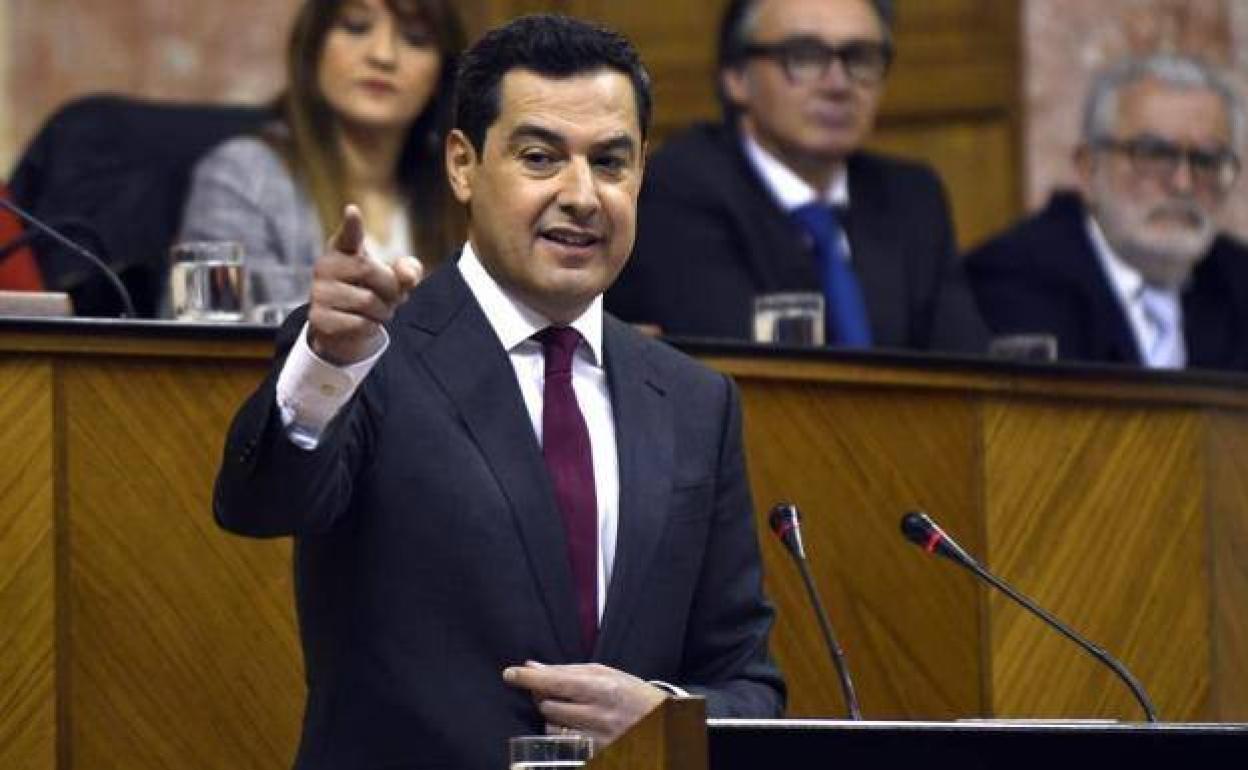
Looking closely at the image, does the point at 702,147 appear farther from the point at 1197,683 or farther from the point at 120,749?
the point at 120,749

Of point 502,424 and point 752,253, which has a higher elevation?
point 752,253

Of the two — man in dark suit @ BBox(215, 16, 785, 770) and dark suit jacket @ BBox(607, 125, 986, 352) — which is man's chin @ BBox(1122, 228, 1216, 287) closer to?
dark suit jacket @ BBox(607, 125, 986, 352)

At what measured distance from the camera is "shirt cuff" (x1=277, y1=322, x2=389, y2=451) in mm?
3754

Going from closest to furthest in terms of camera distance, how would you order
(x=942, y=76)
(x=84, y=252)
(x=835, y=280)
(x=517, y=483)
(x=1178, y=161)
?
(x=517, y=483) → (x=84, y=252) → (x=835, y=280) → (x=1178, y=161) → (x=942, y=76)

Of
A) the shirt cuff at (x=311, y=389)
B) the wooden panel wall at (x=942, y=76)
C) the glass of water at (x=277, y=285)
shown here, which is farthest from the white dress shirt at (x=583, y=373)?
the wooden panel wall at (x=942, y=76)

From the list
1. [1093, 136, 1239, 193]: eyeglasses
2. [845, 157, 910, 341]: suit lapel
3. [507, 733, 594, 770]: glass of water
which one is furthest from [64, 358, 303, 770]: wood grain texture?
[1093, 136, 1239, 193]: eyeglasses

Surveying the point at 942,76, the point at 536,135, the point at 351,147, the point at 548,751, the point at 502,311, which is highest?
the point at 942,76

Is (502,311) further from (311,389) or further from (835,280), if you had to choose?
(835,280)

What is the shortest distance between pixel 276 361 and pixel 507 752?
522 mm

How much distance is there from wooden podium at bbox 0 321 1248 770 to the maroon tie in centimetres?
85

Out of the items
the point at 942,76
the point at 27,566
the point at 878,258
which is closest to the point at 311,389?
the point at 27,566

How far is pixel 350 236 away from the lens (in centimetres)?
361

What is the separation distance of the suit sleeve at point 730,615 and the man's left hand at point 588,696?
24cm

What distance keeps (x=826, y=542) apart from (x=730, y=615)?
3.57 feet
